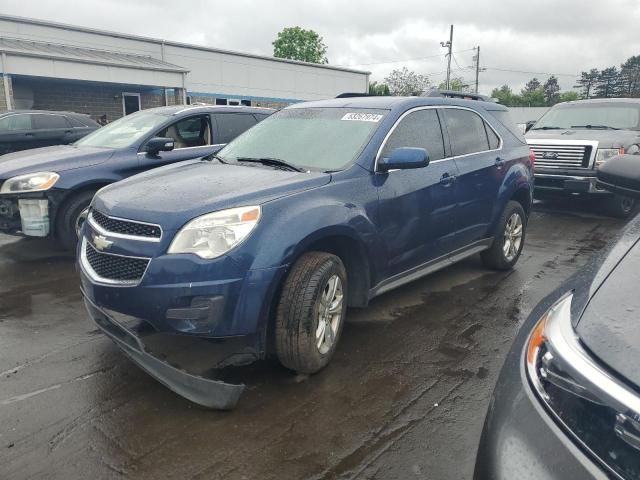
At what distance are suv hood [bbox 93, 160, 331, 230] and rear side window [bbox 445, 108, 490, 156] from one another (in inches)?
70.9

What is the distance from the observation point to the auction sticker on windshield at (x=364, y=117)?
Answer: 4.19 metres

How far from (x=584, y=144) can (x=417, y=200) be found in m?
5.96

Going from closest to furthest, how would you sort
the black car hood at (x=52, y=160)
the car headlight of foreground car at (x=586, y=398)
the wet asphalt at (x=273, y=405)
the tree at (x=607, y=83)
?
the car headlight of foreground car at (x=586, y=398) < the wet asphalt at (x=273, y=405) < the black car hood at (x=52, y=160) < the tree at (x=607, y=83)

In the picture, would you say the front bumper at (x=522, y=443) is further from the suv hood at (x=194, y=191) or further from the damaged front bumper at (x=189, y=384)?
the suv hood at (x=194, y=191)

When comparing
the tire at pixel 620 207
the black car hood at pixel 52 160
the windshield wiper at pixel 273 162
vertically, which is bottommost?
the tire at pixel 620 207

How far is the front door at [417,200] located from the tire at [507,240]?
1094mm

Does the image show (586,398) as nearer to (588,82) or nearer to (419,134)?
(419,134)

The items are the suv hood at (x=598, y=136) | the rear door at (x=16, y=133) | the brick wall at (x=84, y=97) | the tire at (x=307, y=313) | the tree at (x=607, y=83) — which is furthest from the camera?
the tree at (x=607, y=83)

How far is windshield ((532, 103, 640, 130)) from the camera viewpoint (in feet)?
31.1

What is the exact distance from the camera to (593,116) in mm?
9906

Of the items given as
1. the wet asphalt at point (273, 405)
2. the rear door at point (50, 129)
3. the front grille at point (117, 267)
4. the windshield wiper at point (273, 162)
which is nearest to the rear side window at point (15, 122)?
the rear door at point (50, 129)

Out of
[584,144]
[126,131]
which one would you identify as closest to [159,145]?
[126,131]

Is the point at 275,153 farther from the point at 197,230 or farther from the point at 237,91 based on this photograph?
the point at 237,91

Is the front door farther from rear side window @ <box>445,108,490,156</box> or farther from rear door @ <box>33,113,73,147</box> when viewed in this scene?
rear door @ <box>33,113,73,147</box>
